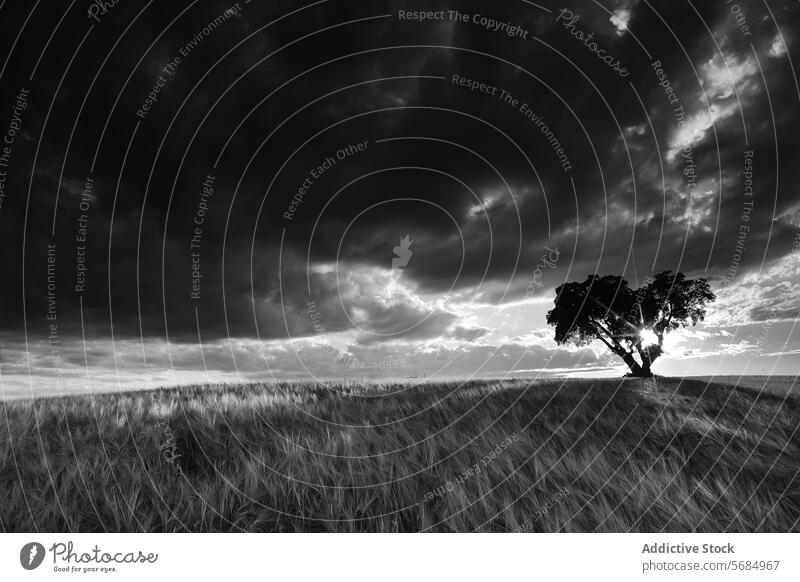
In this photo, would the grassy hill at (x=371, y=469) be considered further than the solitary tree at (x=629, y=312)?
No

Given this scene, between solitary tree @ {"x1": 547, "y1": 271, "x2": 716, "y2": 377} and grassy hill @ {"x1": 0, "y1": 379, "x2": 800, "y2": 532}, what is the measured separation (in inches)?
791

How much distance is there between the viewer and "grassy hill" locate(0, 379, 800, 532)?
6.16 m

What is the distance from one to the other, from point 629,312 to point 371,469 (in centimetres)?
2856

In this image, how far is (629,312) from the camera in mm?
30578

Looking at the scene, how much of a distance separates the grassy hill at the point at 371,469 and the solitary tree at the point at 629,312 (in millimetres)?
20091

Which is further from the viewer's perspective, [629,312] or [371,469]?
[629,312]

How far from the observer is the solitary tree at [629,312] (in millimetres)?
28188

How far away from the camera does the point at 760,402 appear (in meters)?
14.4

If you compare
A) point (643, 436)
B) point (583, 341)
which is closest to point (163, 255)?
point (643, 436)

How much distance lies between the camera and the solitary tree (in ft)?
92.5

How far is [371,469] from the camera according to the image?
6.81 meters

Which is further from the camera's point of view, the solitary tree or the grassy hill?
the solitary tree
